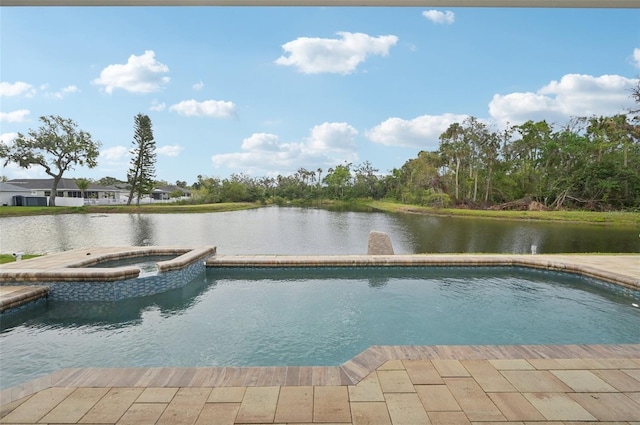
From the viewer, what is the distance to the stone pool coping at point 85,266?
16.7 feet

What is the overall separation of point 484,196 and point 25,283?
113 ft

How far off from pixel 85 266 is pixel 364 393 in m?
6.37

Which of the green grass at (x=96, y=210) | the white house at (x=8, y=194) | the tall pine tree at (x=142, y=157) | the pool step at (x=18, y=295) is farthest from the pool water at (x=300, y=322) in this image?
the white house at (x=8, y=194)

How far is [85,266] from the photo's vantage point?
632cm

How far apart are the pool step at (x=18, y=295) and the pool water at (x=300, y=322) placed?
164mm

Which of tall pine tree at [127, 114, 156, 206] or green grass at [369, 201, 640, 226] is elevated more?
tall pine tree at [127, 114, 156, 206]

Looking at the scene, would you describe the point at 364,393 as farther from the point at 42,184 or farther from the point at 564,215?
the point at 42,184

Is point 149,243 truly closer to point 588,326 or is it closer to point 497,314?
point 497,314

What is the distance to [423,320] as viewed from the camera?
4469mm

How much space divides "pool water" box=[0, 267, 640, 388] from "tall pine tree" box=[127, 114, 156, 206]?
95.2 ft

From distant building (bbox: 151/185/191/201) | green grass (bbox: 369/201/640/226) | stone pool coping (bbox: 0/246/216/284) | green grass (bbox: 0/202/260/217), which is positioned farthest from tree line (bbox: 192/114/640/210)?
stone pool coping (bbox: 0/246/216/284)

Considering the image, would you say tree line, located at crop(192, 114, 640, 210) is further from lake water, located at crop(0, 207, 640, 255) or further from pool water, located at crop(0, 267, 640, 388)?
pool water, located at crop(0, 267, 640, 388)

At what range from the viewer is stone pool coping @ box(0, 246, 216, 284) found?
5.09 meters

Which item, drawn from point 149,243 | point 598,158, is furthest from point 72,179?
point 598,158
